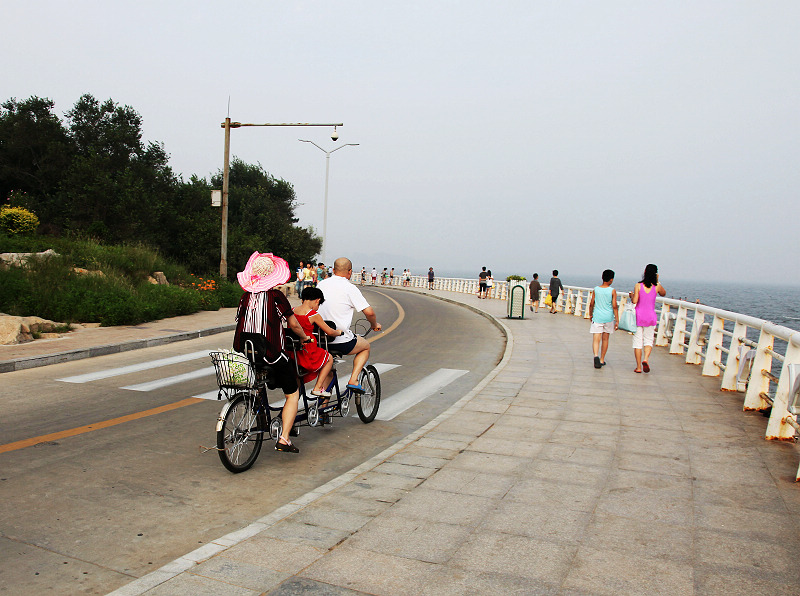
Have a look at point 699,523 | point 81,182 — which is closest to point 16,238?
point 81,182

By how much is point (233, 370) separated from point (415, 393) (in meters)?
4.69

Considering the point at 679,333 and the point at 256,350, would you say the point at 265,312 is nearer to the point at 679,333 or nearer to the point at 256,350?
the point at 256,350

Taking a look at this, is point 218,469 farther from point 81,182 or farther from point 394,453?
point 81,182

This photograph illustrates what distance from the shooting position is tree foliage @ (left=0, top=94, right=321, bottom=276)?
37.3 m

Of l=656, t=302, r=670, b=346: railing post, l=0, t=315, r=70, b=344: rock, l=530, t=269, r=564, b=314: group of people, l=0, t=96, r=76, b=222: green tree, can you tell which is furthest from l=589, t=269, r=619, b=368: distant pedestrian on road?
l=0, t=96, r=76, b=222: green tree

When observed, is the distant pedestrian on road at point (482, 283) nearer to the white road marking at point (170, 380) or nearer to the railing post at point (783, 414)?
the white road marking at point (170, 380)

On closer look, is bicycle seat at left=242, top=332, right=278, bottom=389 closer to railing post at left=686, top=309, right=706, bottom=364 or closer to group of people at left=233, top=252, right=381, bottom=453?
group of people at left=233, top=252, right=381, bottom=453

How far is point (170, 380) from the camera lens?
9867 millimetres

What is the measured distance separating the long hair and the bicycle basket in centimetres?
807

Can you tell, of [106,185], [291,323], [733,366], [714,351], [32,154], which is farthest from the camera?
[32,154]

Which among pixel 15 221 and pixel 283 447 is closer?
pixel 283 447

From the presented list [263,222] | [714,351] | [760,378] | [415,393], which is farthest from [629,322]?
[263,222]

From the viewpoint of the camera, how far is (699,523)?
4.43 meters

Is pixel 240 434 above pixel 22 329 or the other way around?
above
